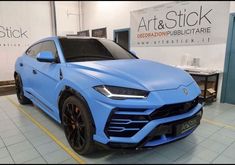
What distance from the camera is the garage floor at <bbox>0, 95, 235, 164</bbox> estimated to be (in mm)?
1974

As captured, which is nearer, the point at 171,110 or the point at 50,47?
the point at 171,110

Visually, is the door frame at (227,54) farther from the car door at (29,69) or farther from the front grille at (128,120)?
the car door at (29,69)

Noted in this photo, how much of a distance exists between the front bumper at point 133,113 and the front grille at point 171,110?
3cm

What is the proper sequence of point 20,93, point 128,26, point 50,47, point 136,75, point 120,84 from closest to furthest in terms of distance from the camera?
1. point 120,84
2. point 136,75
3. point 50,47
4. point 20,93
5. point 128,26

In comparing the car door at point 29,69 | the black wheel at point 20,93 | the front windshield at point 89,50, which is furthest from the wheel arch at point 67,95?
the black wheel at point 20,93

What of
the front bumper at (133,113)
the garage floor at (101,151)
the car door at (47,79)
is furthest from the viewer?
the car door at (47,79)

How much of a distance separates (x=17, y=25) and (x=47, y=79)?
190 inches

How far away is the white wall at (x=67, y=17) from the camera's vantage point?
7267 mm

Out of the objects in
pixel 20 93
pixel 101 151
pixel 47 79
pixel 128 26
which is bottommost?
pixel 101 151

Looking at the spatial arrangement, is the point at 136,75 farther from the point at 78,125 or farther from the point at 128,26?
the point at 128,26

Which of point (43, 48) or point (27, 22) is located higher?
point (27, 22)

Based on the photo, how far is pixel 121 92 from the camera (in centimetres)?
167

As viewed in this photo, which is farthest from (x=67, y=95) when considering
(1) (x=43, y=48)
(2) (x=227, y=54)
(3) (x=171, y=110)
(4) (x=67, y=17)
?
Answer: (4) (x=67, y=17)

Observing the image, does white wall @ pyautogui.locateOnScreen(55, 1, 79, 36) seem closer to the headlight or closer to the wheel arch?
the wheel arch
